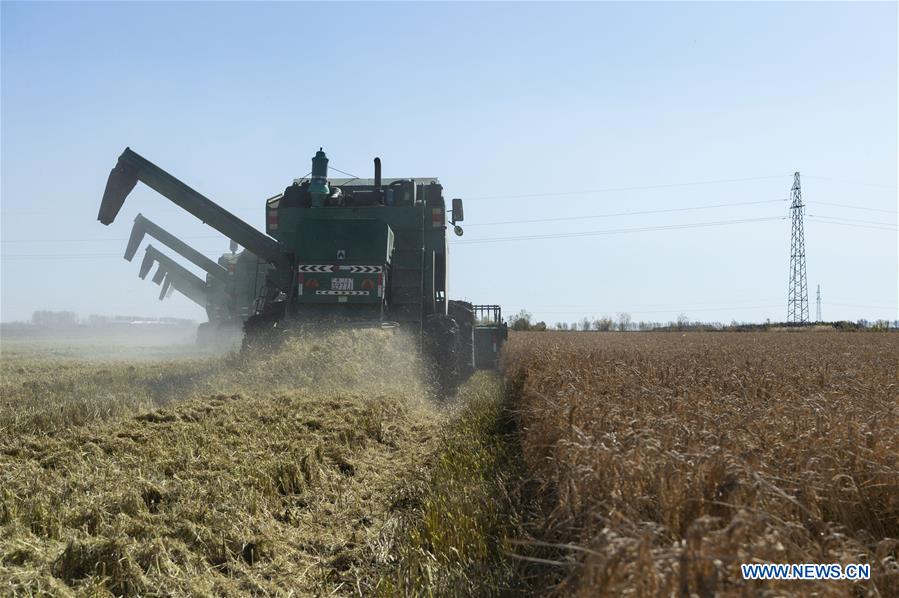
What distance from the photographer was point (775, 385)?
232 inches

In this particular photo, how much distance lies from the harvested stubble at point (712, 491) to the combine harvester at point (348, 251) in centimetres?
596

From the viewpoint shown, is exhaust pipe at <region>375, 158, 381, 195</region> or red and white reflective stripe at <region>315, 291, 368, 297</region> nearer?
red and white reflective stripe at <region>315, 291, 368, 297</region>

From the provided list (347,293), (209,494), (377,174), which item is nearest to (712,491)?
(209,494)

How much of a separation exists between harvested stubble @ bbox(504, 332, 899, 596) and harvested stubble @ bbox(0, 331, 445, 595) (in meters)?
1.28

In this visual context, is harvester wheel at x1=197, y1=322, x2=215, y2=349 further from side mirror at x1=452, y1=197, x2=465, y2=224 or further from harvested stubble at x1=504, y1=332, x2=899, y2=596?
harvested stubble at x1=504, y1=332, x2=899, y2=596

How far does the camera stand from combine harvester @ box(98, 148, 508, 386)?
10.2 metres

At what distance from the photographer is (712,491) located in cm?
239

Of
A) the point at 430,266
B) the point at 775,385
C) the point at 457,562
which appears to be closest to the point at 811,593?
the point at 457,562

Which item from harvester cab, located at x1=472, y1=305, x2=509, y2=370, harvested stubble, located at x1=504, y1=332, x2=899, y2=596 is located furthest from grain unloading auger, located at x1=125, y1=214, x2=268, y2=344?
harvested stubble, located at x1=504, y1=332, x2=899, y2=596

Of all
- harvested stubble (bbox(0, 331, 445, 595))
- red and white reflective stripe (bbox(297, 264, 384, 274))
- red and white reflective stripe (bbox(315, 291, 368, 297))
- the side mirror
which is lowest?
harvested stubble (bbox(0, 331, 445, 595))

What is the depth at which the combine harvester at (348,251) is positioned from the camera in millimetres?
10195

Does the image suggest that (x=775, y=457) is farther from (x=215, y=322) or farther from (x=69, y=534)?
(x=215, y=322)

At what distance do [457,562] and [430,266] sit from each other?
26.8ft

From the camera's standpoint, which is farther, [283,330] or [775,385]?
[283,330]
